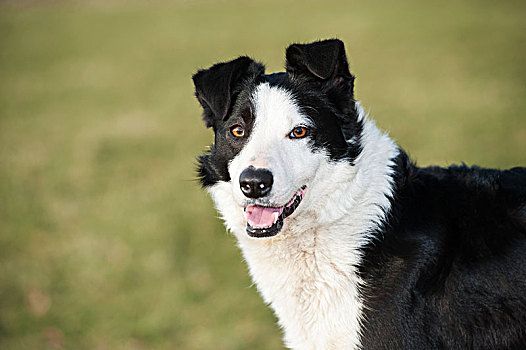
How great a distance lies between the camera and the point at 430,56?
58.4ft

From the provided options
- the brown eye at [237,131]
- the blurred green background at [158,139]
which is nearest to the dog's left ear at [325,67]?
the brown eye at [237,131]

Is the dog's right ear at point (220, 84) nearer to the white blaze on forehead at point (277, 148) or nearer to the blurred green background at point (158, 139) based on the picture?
the white blaze on forehead at point (277, 148)

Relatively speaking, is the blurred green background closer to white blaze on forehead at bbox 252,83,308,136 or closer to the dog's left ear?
white blaze on forehead at bbox 252,83,308,136

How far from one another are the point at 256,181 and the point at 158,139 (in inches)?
364

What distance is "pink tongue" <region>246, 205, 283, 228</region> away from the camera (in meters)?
3.11

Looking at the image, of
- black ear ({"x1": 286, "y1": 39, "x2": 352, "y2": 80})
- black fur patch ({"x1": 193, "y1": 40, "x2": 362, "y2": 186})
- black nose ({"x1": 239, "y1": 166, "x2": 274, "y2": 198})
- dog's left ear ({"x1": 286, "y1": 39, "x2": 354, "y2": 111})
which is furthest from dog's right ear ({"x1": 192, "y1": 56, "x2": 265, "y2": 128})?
black nose ({"x1": 239, "y1": 166, "x2": 274, "y2": 198})

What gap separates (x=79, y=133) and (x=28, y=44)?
45.8 feet

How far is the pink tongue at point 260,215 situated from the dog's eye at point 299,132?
44 cm

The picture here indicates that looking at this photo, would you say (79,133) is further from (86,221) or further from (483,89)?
(483,89)

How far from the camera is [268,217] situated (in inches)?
123

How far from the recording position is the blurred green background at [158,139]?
564 cm

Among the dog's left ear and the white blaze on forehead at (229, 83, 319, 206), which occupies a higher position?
the dog's left ear

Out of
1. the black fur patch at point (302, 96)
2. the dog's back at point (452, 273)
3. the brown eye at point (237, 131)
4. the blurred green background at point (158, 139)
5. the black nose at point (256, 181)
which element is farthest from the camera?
the blurred green background at point (158, 139)

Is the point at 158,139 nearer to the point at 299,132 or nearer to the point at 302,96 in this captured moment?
the point at 302,96
